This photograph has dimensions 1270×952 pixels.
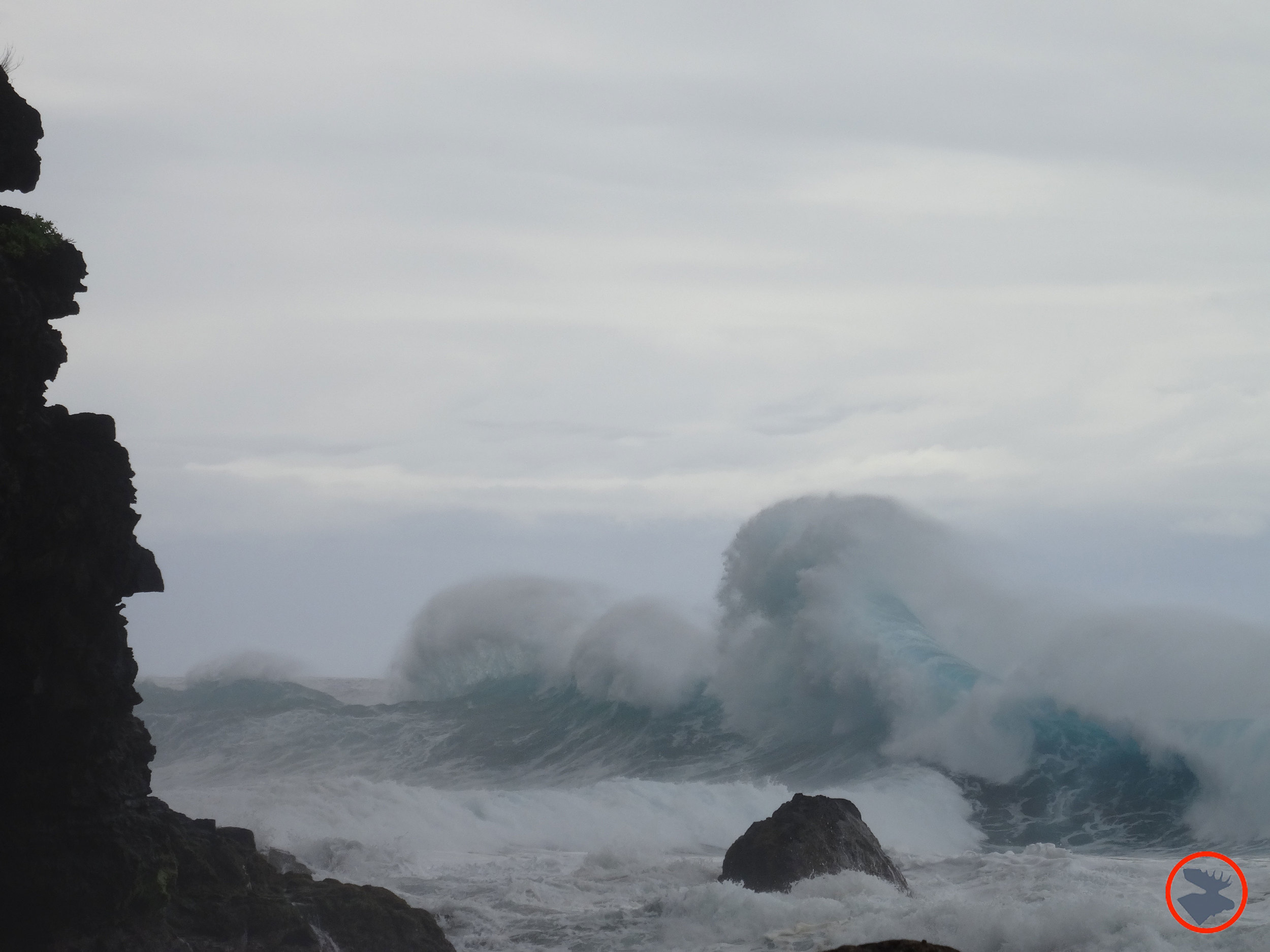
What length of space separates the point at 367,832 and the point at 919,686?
9.88 meters

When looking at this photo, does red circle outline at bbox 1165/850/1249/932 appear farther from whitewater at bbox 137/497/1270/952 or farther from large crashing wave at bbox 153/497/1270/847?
large crashing wave at bbox 153/497/1270/847

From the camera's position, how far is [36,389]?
288 inches

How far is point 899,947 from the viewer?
4176 millimetres

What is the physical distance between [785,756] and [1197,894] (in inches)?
406

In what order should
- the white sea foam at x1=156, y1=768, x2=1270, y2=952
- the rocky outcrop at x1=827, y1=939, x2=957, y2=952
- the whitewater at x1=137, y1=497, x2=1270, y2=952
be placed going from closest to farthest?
the rocky outcrop at x1=827, y1=939, x2=957, y2=952
the white sea foam at x1=156, y1=768, x2=1270, y2=952
the whitewater at x1=137, y1=497, x2=1270, y2=952

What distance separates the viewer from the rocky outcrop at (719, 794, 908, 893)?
1012 cm

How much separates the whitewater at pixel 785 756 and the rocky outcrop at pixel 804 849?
1.06 feet

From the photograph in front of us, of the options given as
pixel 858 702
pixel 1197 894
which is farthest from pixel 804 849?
pixel 858 702

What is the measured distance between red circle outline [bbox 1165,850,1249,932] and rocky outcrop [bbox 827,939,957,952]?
201 inches

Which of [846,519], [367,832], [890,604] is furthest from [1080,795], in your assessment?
[367,832]

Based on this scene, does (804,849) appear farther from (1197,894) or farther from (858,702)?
(858,702)

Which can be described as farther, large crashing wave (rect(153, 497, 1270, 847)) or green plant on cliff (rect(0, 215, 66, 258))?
large crashing wave (rect(153, 497, 1270, 847))

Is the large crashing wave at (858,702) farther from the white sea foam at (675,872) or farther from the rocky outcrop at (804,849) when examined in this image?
the rocky outcrop at (804,849)

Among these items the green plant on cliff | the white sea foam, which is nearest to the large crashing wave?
the white sea foam
